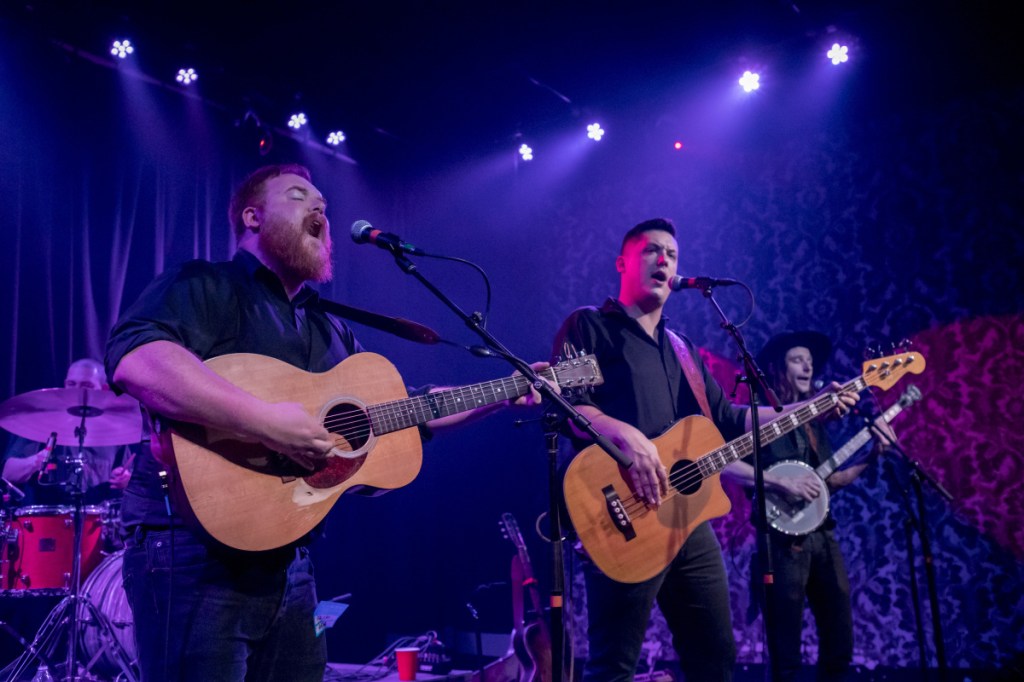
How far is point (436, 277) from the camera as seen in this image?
952 cm

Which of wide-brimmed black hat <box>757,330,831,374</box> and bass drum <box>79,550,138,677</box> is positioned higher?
wide-brimmed black hat <box>757,330,831,374</box>

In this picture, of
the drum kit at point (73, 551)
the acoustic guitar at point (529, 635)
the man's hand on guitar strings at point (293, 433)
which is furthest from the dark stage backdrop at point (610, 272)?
the man's hand on guitar strings at point (293, 433)

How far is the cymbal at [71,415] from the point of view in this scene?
5523 mm

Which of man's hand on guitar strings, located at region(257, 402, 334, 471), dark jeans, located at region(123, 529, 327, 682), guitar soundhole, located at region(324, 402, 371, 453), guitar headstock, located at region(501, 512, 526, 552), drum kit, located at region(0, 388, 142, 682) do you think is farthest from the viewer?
guitar headstock, located at region(501, 512, 526, 552)

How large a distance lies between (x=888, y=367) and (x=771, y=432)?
1457 millimetres

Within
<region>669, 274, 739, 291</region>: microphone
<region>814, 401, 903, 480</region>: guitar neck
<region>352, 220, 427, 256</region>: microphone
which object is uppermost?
<region>669, 274, 739, 291</region>: microphone

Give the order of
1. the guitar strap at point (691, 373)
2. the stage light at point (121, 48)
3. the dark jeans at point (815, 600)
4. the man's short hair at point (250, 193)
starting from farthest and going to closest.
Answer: the stage light at point (121, 48)
the dark jeans at point (815, 600)
the guitar strap at point (691, 373)
the man's short hair at point (250, 193)

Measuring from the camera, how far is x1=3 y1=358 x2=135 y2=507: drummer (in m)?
6.40

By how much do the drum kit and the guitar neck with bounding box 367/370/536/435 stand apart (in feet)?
12.1

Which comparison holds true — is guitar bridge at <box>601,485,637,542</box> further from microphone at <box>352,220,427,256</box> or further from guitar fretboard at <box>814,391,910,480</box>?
guitar fretboard at <box>814,391,910,480</box>

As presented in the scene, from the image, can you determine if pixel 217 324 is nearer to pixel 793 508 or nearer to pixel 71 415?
pixel 71 415

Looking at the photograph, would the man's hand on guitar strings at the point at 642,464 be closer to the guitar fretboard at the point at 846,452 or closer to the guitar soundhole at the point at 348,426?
the guitar soundhole at the point at 348,426

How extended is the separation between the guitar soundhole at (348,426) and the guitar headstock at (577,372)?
3.17 feet

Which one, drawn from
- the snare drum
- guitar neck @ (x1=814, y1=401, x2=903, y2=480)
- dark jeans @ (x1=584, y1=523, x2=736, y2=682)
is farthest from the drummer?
guitar neck @ (x1=814, y1=401, x2=903, y2=480)
